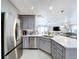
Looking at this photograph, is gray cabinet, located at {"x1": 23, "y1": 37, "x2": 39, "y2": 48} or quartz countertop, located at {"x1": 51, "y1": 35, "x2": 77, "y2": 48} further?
gray cabinet, located at {"x1": 23, "y1": 37, "x2": 39, "y2": 48}

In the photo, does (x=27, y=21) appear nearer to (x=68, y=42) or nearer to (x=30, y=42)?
(x=30, y=42)

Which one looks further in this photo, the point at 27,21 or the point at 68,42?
the point at 27,21

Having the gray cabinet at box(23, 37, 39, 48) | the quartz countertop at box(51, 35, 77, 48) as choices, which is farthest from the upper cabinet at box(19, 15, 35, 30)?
the quartz countertop at box(51, 35, 77, 48)

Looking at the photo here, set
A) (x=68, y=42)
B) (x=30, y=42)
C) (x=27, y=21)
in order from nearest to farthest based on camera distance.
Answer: (x=68, y=42), (x=30, y=42), (x=27, y=21)

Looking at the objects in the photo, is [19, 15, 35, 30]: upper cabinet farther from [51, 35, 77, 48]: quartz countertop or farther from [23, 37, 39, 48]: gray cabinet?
[51, 35, 77, 48]: quartz countertop

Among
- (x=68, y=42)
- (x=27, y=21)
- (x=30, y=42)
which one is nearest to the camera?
(x=68, y=42)

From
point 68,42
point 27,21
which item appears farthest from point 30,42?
point 68,42

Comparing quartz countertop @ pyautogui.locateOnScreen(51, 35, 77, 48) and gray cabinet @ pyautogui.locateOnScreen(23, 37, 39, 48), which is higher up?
quartz countertop @ pyautogui.locateOnScreen(51, 35, 77, 48)

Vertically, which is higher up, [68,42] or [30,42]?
[68,42]

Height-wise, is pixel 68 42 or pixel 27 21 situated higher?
pixel 27 21

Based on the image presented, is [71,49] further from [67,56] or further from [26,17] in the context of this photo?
[26,17]

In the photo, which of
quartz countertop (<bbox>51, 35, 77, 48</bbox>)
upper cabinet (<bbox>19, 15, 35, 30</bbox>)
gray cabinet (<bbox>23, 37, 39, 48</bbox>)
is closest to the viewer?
quartz countertop (<bbox>51, 35, 77, 48</bbox>)

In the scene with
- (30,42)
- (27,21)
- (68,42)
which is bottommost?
(30,42)

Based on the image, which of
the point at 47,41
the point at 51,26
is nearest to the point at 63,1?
the point at 47,41
